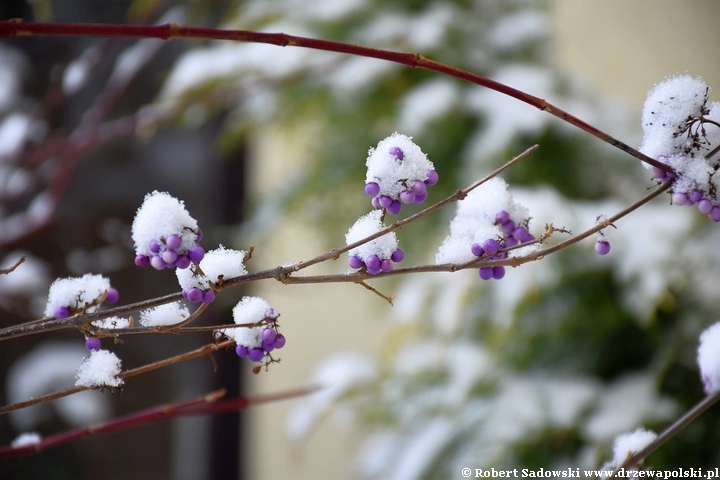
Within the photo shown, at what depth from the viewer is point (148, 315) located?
0.62ft

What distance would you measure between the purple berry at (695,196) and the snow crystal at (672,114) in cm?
2

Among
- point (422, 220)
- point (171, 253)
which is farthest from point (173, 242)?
point (422, 220)

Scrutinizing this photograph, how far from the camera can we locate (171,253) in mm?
148

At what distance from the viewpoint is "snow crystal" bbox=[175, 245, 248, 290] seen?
0.16 m

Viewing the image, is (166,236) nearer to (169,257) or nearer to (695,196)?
(169,257)

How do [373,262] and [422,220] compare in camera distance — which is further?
[422,220]

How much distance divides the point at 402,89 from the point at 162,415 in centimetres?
44

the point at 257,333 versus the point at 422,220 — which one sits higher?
A: the point at 422,220

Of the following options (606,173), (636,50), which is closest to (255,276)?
(606,173)

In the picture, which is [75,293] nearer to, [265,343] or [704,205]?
[265,343]

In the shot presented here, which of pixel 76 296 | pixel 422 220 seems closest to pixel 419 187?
pixel 76 296

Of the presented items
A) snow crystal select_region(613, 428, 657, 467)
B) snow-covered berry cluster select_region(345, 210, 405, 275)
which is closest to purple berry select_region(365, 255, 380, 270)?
snow-covered berry cluster select_region(345, 210, 405, 275)

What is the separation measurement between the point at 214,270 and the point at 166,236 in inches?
0.9

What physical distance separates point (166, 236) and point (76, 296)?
0.15ft
